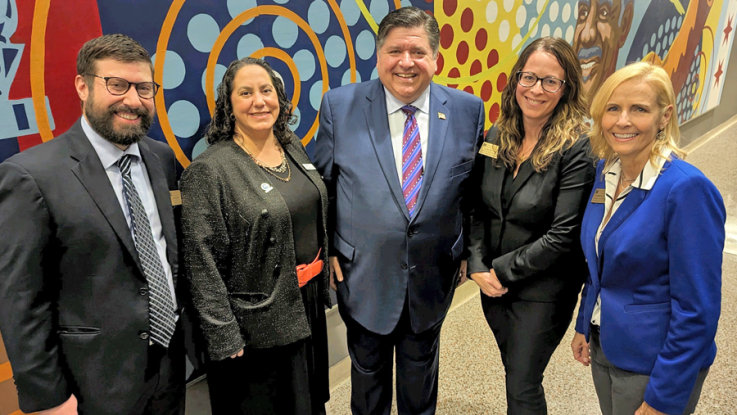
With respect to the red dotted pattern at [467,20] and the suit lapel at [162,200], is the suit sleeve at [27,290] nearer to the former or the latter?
the suit lapel at [162,200]

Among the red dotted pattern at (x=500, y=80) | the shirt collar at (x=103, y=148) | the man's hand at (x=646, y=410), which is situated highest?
the shirt collar at (x=103, y=148)

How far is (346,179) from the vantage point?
1942 mm

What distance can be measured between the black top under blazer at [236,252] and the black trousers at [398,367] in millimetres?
393

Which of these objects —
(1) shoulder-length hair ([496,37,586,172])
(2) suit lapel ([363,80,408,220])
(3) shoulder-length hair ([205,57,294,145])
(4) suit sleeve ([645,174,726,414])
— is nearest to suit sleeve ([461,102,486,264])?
(1) shoulder-length hair ([496,37,586,172])

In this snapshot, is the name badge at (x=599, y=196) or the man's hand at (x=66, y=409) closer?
the man's hand at (x=66, y=409)

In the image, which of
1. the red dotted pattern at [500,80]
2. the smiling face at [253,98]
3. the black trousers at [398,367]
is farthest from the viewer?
the red dotted pattern at [500,80]

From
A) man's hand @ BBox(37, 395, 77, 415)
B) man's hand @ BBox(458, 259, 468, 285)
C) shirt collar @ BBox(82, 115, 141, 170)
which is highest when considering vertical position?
shirt collar @ BBox(82, 115, 141, 170)

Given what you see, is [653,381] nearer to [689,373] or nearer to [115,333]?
[689,373]

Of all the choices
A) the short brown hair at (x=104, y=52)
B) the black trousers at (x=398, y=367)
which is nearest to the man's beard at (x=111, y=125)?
the short brown hair at (x=104, y=52)

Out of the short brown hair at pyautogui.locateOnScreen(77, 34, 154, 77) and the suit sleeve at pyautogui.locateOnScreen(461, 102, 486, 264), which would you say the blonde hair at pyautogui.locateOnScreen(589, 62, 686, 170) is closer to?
the suit sleeve at pyautogui.locateOnScreen(461, 102, 486, 264)

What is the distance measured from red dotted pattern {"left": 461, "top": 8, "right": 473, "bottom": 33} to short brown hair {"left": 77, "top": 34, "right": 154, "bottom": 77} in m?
2.54

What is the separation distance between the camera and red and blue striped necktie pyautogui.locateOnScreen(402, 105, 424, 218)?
1.91m

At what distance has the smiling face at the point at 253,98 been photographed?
1.75 meters

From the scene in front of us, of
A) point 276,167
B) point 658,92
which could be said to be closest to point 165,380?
point 276,167
